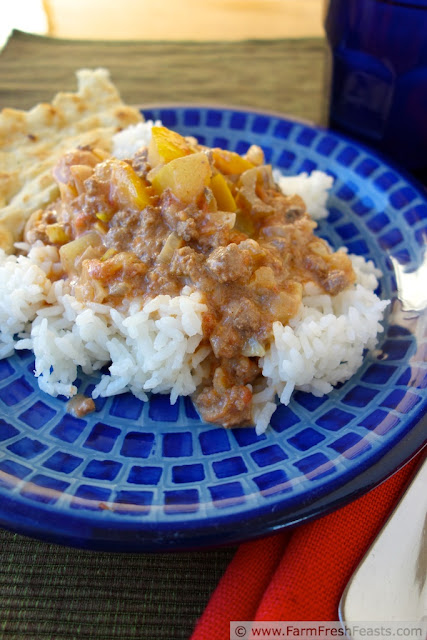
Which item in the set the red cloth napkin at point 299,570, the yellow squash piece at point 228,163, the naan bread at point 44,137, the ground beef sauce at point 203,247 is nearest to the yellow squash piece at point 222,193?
the ground beef sauce at point 203,247

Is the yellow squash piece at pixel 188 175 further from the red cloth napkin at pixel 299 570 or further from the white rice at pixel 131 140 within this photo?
the red cloth napkin at pixel 299 570

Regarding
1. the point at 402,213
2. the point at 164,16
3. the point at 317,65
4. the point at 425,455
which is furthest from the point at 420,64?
the point at 164,16

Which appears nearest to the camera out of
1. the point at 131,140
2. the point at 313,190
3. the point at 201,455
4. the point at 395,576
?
the point at 395,576

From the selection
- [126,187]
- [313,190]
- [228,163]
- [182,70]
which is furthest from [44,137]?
[182,70]

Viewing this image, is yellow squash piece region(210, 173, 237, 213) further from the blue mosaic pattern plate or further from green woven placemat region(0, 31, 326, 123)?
green woven placemat region(0, 31, 326, 123)

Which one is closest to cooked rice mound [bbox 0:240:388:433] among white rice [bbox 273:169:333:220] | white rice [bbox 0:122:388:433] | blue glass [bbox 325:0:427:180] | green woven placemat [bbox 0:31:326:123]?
white rice [bbox 0:122:388:433]

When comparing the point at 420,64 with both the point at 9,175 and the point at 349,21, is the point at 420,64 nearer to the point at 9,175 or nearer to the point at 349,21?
the point at 349,21

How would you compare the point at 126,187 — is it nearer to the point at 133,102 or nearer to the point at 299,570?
the point at 299,570

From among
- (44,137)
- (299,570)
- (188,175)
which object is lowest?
(299,570)
